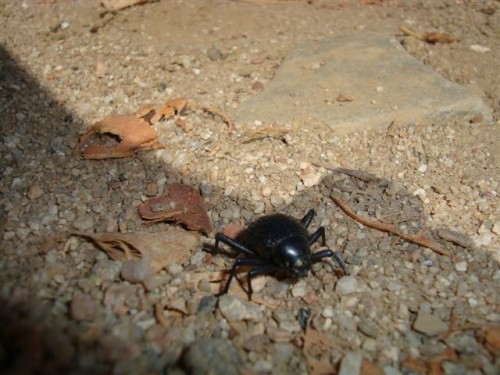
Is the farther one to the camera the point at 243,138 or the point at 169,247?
the point at 243,138

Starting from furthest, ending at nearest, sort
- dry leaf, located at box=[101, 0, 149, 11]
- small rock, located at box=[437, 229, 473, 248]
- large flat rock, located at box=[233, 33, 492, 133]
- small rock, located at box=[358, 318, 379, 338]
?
dry leaf, located at box=[101, 0, 149, 11] → large flat rock, located at box=[233, 33, 492, 133] → small rock, located at box=[437, 229, 473, 248] → small rock, located at box=[358, 318, 379, 338]

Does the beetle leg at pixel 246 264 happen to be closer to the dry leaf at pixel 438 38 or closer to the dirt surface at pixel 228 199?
the dirt surface at pixel 228 199

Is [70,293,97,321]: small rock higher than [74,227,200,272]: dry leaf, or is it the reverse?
[70,293,97,321]: small rock

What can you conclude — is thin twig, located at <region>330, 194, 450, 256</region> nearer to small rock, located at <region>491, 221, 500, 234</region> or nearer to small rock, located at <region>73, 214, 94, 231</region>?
small rock, located at <region>491, 221, 500, 234</region>

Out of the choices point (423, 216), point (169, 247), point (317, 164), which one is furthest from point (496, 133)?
point (169, 247)

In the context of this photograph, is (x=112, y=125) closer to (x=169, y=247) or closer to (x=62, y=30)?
(x=169, y=247)

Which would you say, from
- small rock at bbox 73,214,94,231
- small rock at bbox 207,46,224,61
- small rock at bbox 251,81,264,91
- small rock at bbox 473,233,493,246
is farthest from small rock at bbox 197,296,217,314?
small rock at bbox 207,46,224,61
